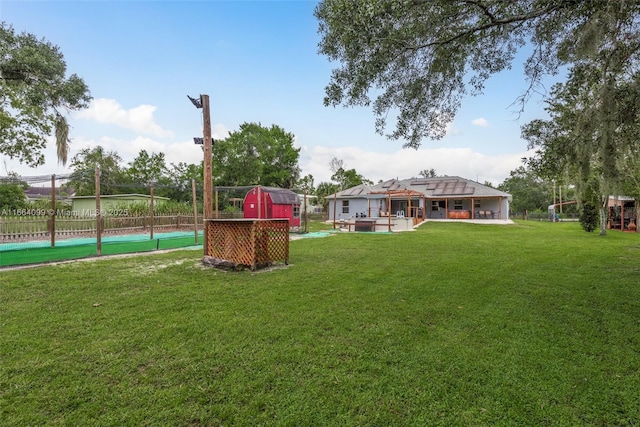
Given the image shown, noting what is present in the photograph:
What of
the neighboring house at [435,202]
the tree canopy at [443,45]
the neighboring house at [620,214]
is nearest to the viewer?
the tree canopy at [443,45]

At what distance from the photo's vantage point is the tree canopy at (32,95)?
30.9 ft

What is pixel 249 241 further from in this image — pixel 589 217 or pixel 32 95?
pixel 589 217

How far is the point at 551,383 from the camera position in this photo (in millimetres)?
2314

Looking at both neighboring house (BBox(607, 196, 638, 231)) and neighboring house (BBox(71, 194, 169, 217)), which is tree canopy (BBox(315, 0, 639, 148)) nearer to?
neighboring house (BBox(71, 194, 169, 217))

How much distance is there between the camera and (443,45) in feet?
17.0

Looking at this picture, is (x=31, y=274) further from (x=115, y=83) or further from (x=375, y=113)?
(x=115, y=83)

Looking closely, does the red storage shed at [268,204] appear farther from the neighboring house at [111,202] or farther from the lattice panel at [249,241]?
the lattice panel at [249,241]

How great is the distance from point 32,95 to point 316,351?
14370 millimetres

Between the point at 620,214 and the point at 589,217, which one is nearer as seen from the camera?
the point at 589,217

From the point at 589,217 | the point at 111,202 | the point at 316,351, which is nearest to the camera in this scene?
the point at 316,351

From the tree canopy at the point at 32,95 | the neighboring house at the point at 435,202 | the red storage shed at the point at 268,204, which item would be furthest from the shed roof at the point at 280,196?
the tree canopy at the point at 32,95

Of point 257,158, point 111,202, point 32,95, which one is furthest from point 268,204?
point 257,158

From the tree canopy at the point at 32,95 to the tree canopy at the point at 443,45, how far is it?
1012 cm

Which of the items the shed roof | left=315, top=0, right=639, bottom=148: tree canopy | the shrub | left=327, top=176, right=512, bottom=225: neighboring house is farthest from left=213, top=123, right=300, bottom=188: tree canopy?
left=315, top=0, right=639, bottom=148: tree canopy
